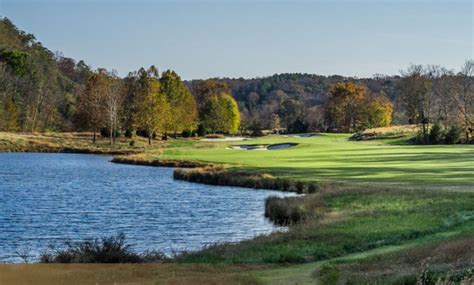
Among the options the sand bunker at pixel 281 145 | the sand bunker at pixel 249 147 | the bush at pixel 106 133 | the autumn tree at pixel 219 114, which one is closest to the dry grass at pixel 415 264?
the sand bunker at pixel 249 147

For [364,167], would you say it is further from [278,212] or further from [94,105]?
[94,105]

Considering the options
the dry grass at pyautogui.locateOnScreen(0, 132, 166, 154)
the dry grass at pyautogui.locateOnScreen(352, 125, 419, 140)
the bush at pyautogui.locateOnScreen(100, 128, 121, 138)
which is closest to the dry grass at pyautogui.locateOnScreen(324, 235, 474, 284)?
the dry grass at pyautogui.locateOnScreen(0, 132, 166, 154)

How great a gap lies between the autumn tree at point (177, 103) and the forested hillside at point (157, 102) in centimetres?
15

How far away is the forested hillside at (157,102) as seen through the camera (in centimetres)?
9100

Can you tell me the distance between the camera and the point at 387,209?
80.0 ft

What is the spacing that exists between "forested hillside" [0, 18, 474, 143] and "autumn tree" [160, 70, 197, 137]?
0.48 feet

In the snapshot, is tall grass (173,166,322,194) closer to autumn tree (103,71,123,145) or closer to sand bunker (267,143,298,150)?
sand bunker (267,143,298,150)

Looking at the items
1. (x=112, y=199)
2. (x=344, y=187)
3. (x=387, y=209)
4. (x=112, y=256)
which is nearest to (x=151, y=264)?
(x=112, y=256)

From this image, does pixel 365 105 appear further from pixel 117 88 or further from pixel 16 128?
pixel 16 128

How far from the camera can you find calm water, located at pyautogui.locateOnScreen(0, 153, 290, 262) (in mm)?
24500

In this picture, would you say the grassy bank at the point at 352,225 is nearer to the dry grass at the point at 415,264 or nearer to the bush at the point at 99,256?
the bush at the point at 99,256

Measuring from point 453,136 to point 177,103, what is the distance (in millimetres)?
40774

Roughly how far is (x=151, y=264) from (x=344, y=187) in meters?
18.1

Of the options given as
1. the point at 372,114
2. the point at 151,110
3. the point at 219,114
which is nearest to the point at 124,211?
the point at 151,110
